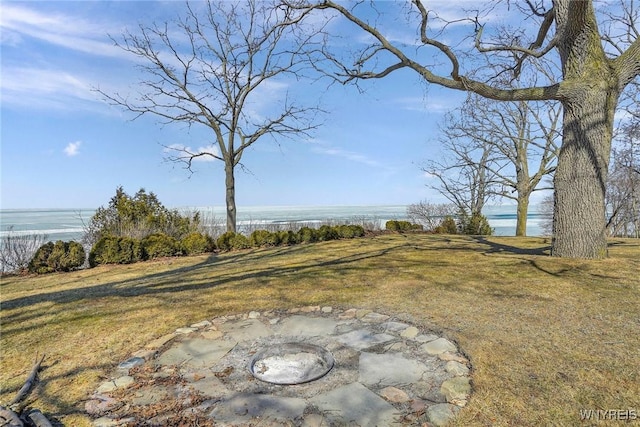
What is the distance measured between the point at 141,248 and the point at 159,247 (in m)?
0.43

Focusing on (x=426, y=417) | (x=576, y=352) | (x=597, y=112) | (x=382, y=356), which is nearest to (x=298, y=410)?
(x=426, y=417)

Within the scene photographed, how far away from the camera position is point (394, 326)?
9.83ft

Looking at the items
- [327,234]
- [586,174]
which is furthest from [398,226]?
[586,174]

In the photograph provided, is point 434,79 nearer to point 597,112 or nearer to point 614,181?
point 597,112

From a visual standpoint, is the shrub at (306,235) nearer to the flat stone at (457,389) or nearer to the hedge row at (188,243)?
the hedge row at (188,243)

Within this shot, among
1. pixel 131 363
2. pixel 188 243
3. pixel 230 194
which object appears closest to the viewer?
pixel 131 363

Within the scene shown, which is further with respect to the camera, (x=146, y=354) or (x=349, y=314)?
(x=349, y=314)

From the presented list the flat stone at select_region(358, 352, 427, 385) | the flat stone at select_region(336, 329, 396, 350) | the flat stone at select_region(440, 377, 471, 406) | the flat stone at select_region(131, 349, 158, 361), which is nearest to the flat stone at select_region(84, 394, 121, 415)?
the flat stone at select_region(131, 349, 158, 361)

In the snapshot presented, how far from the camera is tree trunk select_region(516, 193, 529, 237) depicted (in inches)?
512

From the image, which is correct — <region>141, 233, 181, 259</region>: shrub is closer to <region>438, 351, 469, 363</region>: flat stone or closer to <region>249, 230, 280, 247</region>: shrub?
<region>249, 230, 280, 247</region>: shrub

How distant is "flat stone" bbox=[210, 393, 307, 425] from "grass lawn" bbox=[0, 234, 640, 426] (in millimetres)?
805

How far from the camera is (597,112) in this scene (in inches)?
196

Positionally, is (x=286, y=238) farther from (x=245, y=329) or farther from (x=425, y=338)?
(x=425, y=338)

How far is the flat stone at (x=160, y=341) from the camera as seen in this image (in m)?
2.76
